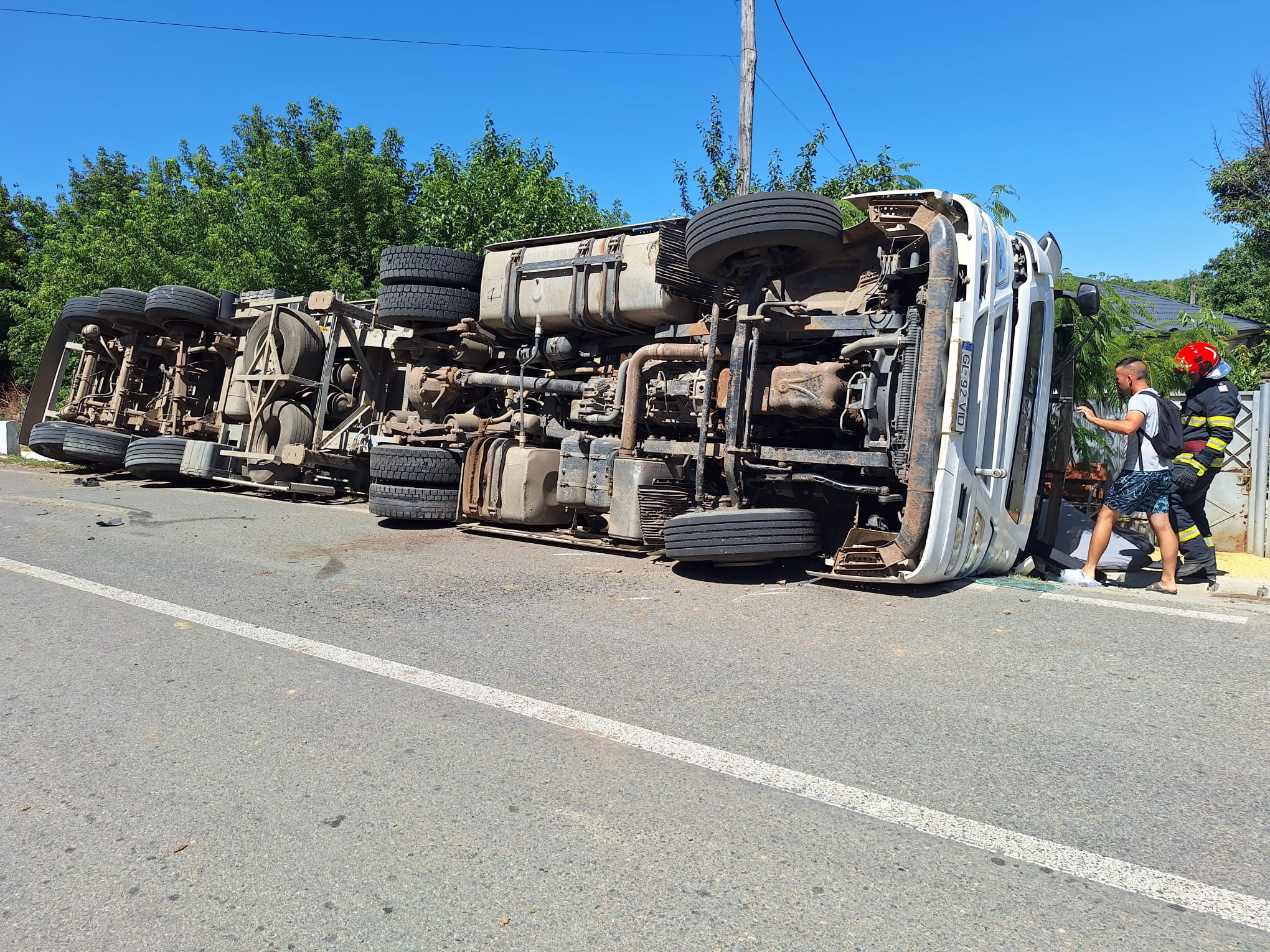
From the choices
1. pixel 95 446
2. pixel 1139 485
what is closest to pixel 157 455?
pixel 95 446

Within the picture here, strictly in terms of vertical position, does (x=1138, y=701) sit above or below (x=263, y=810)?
above

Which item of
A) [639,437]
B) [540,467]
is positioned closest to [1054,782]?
[639,437]

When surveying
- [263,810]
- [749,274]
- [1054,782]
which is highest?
[749,274]

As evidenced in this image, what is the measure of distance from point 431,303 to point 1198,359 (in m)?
6.26

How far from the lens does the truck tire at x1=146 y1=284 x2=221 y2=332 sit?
1149 cm

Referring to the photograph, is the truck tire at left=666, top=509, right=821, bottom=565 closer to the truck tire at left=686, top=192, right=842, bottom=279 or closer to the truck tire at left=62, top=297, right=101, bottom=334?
the truck tire at left=686, top=192, right=842, bottom=279

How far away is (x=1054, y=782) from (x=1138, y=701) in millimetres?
970

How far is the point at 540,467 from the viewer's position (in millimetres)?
7441

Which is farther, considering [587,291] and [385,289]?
[385,289]

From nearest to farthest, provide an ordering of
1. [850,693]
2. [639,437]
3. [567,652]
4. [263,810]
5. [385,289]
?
[263,810], [850,693], [567,652], [639,437], [385,289]

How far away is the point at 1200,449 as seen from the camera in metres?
6.00

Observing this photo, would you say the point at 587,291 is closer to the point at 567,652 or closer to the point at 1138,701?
the point at 567,652

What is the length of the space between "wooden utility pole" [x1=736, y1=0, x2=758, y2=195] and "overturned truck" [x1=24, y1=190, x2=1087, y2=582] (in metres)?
4.87

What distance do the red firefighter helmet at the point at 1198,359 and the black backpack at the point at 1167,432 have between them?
530 mm
